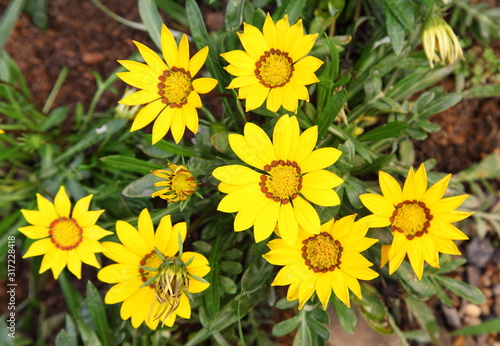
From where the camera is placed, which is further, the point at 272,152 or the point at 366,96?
the point at 366,96

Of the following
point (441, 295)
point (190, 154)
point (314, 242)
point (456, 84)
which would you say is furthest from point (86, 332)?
point (456, 84)

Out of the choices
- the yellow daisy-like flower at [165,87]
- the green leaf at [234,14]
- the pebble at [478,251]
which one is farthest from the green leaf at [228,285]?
the pebble at [478,251]

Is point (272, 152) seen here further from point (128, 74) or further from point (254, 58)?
point (128, 74)

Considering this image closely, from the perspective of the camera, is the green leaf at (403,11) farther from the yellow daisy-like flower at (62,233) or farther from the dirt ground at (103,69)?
the yellow daisy-like flower at (62,233)

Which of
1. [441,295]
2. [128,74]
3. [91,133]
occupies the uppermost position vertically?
[128,74]

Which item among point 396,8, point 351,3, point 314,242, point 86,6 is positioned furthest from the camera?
point 86,6

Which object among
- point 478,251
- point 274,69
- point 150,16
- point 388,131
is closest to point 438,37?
point 388,131

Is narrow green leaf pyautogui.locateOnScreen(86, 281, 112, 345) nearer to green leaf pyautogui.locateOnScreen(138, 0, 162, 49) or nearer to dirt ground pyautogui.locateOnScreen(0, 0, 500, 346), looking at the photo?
dirt ground pyautogui.locateOnScreen(0, 0, 500, 346)
